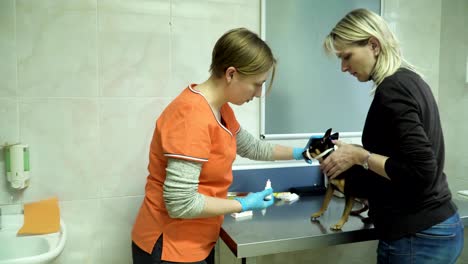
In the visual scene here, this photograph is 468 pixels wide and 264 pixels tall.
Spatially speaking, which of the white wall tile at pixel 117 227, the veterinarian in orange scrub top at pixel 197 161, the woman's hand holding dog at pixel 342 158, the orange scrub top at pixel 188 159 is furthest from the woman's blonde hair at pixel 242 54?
the white wall tile at pixel 117 227

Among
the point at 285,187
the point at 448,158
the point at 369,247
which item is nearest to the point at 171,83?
the point at 285,187

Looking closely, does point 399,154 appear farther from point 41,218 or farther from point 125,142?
point 41,218

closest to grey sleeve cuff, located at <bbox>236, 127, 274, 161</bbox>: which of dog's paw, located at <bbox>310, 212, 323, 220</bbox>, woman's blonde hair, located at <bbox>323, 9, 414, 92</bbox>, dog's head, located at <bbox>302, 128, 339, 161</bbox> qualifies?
dog's head, located at <bbox>302, 128, 339, 161</bbox>

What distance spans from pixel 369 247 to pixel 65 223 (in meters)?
1.62

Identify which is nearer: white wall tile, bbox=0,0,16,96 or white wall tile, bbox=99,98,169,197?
white wall tile, bbox=0,0,16,96

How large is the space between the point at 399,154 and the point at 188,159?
0.57m

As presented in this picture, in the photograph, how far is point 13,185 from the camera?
55.6 inches

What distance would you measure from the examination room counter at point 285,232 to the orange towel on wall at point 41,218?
2.28 feet

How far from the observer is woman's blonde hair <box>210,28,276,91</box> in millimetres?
997

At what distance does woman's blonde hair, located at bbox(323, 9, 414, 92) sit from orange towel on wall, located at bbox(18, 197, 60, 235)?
1.29 m

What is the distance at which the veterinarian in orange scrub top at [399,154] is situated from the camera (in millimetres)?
945

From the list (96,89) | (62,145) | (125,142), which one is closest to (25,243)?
(62,145)

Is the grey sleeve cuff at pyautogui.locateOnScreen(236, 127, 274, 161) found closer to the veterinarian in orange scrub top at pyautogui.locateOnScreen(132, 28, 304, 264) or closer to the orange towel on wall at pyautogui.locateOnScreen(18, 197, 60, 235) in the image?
the veterinarian in orange scrub top at pyautogui.locateOnScreen(132, 28, 304, 264)

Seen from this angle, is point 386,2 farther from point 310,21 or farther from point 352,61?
point 352,61
